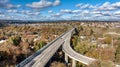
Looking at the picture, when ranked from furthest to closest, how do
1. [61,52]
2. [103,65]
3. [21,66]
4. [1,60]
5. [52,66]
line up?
[61,52] < [1,60] < [52,66] < [21,66] < [103,65]

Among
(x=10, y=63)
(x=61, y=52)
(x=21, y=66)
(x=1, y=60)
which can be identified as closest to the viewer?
(x=21, y=66)

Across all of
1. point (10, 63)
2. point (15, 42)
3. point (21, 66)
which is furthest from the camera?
point (15, 42)

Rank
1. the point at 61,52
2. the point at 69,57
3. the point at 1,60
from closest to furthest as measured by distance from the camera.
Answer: the point at 1,60, the point at 69,57, the point at 61,52

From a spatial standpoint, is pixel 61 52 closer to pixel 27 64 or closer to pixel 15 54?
pixel 15 54

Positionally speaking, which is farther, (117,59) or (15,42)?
(15,42)

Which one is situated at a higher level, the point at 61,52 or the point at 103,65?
the point at 103,65

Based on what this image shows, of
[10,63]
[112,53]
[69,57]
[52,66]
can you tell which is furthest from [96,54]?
[10,63]

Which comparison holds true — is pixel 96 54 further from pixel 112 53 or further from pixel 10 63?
pixel 10 63

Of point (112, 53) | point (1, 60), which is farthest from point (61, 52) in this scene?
point (1, 60)

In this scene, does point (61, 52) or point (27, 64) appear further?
point (61, 52)
